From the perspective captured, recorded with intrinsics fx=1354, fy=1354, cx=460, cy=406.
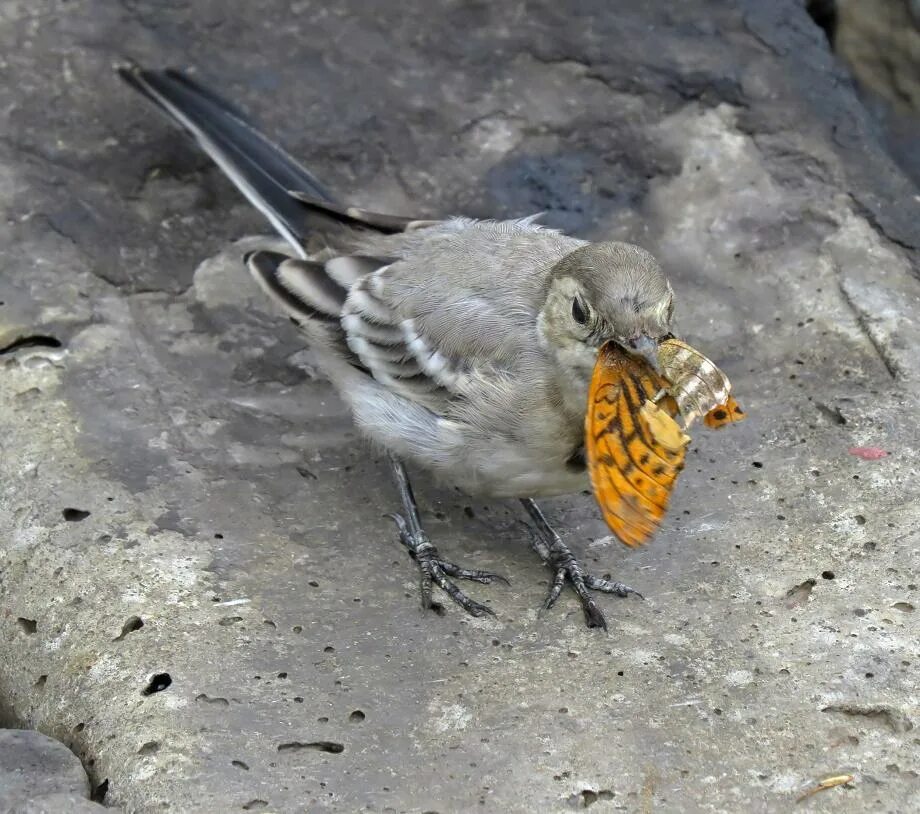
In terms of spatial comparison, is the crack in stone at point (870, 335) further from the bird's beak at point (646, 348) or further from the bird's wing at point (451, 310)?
the bird's beak at point (646, 348)

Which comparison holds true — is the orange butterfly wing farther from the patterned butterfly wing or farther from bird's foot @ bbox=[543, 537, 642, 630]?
bird's foot @ bbox=[543, 537, 642, 630]

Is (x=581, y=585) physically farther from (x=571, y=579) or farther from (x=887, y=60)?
(x=887, y=60)

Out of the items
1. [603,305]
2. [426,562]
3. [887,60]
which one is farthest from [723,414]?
[887,60]

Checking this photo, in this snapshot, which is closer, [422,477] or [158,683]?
[158,683]

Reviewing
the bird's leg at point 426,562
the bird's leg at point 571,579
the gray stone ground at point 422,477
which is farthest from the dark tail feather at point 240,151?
the bird's leg at point 571,579

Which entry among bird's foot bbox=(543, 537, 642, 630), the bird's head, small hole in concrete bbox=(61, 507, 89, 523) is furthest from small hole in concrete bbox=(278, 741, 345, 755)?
the bird's head

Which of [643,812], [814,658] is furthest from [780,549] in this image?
[643,812]

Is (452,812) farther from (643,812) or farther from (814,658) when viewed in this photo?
(814,658)
